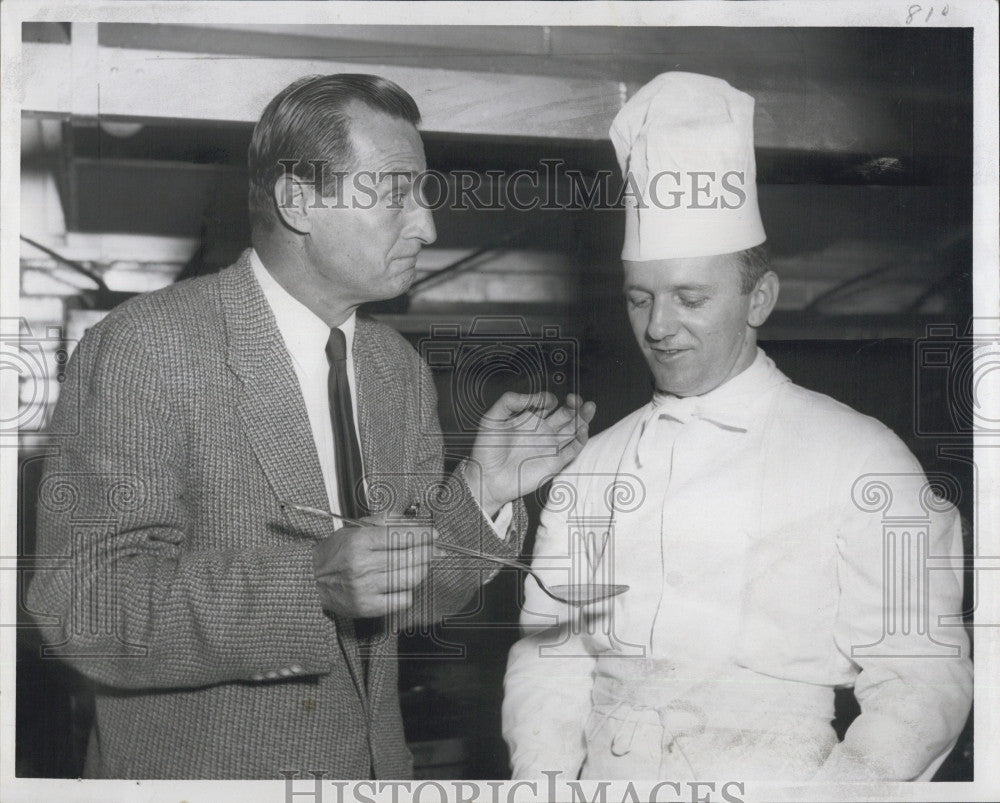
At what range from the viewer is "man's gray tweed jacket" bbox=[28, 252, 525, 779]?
48.6 inches

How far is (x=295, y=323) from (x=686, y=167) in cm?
58

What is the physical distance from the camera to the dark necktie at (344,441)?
1309 mm

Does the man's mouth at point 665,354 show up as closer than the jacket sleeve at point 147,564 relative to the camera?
No

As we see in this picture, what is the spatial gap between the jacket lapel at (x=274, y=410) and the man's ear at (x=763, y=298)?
0.62 m

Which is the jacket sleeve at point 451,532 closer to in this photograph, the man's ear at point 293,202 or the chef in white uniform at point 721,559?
the chef in white uniform at point 721,559

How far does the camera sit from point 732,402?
1321 mm

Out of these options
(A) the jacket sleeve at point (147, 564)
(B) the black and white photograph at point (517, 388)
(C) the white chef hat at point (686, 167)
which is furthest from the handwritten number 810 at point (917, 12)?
(A) the jacket sleeve at point (147, 564)

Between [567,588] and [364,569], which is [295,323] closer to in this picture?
[364,569]

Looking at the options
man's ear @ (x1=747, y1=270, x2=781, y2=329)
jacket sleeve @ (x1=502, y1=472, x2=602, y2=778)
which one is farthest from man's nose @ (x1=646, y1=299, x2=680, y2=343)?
jacket sleeve @ (x1=502, y1=472, x2=602, y2=778)

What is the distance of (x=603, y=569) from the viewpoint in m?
1.34

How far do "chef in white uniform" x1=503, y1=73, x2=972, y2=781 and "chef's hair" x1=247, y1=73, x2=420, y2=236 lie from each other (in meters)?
0.36

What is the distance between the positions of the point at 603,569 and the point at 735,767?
33 centimetres

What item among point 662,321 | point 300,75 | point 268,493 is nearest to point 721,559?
point 662,321

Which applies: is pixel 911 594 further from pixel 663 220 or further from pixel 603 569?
pixel 663 220
